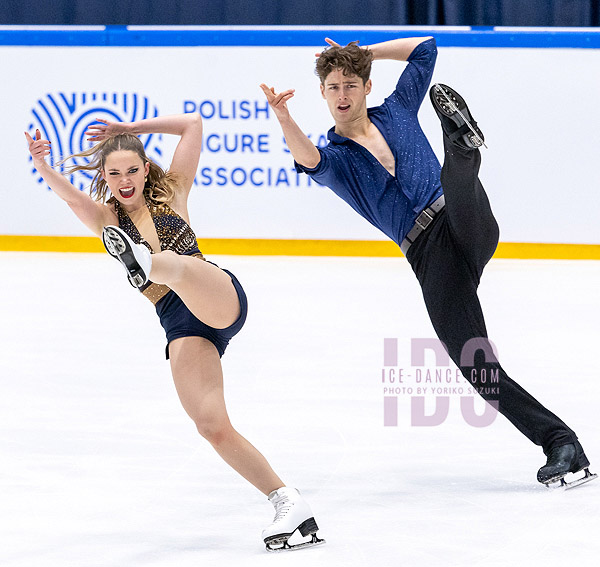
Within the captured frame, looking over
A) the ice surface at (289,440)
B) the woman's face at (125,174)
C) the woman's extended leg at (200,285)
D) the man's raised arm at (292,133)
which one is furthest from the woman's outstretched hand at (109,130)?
the ice surface at (289,440)

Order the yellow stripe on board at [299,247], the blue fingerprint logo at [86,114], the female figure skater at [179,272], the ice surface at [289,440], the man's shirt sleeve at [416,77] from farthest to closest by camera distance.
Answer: the blue fingerprint logo at [86,114] < the yellow stripe on board at [299,247] < the man's shirt sleeve at [416,77] < the ice surface at [289,440] < the female figure skater at [179,272]

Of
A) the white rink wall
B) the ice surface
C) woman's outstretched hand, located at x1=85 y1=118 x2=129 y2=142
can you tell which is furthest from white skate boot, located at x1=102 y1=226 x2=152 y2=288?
the white rink wall

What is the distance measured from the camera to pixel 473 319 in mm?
2914

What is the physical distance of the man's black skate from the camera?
277cm

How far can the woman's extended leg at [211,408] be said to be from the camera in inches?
98.8

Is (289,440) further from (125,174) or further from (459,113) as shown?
(459,113)

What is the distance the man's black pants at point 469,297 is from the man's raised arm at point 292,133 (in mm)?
405

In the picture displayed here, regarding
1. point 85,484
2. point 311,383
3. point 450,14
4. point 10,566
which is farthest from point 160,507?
point 450,14

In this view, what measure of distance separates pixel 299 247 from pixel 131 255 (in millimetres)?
4435

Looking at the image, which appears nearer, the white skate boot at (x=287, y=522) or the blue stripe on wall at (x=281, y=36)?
the white skate boot at (x=287, y=522)

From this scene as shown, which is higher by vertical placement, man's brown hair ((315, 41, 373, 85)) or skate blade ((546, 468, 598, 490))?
man's brown hair ((315, 41, 373, 85))

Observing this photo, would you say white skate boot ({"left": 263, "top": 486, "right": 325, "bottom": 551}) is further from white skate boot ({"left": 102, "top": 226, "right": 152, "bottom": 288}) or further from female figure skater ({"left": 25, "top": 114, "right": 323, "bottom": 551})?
white skate boot ({"left": 102, "top": 226, "right": 152, "bottom": 288})

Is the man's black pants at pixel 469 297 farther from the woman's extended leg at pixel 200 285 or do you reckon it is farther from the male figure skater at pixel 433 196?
the woman's extended leg at pixel 200 285

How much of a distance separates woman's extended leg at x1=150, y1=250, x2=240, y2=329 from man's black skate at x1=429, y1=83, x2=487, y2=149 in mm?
754
